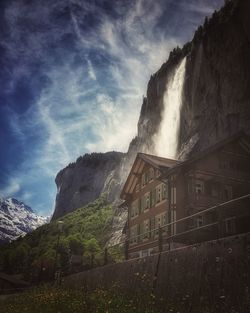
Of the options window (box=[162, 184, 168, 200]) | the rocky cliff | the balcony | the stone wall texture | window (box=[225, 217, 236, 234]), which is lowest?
the stone wall texture

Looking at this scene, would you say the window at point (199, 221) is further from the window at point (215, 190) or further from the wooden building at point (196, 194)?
the window at point (215, 190)

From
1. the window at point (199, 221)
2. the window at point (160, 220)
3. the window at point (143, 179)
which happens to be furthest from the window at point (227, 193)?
the window at point (143, 179)

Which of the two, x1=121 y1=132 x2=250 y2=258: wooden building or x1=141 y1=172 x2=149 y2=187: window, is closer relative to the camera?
x1=121 y1=132 x2=250 y2=258: wooden building

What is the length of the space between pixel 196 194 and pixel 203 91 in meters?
42.4

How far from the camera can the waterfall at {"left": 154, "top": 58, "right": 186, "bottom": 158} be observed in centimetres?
7969

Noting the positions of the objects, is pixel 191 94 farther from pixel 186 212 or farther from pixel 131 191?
pixel 186 212

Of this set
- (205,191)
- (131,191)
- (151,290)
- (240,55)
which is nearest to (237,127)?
(240,55)

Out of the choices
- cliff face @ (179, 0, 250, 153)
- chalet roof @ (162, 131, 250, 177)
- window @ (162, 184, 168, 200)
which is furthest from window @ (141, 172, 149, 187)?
cliff face @ (179, 0, 250, 153)

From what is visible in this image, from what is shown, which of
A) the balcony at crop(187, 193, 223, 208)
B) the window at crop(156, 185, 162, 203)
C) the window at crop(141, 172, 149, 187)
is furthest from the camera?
the window at crop(141, 172, 149, 187)

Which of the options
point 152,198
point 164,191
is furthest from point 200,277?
point 152,198

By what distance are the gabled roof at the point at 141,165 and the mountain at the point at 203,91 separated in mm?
21369

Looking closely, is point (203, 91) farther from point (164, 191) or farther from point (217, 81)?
point (164, 191)

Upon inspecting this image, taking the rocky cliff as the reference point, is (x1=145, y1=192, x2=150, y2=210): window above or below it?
below

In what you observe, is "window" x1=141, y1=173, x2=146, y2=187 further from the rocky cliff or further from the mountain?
the rocky cliff
